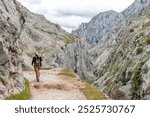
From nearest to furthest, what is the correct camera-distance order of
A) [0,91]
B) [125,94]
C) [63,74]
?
1. [0,91]
2. [63,74]
3. [125,94]

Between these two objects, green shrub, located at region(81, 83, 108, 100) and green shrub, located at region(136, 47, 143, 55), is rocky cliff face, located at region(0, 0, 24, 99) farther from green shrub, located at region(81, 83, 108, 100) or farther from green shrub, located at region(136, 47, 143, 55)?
green shrub, located at region(136, 47, 143, 55)

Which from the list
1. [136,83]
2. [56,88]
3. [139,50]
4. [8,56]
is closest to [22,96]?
[8,56]

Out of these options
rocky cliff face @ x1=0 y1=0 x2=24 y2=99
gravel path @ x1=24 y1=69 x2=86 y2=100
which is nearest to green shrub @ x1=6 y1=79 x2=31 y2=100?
rocky cliff face @ x1=0 y1=0 x2=24 y2=99

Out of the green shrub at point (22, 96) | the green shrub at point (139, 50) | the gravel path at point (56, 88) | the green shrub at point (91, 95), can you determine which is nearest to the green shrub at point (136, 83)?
the green shrub at point (139, 50)

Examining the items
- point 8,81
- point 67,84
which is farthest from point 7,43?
point 67,84

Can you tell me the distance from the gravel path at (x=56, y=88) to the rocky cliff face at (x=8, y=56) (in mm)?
2167

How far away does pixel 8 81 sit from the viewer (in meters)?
31.2

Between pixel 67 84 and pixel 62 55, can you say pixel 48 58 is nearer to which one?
pixel 62 55

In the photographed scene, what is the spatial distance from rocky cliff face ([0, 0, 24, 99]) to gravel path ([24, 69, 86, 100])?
2167mm

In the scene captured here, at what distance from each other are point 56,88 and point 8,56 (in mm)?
7602

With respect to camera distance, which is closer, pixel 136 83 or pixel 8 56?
pixel 8 56

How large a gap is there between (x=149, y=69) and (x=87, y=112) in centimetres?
6304

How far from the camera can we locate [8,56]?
1259 inches

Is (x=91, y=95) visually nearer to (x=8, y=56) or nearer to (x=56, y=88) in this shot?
(x=56, y=88)
